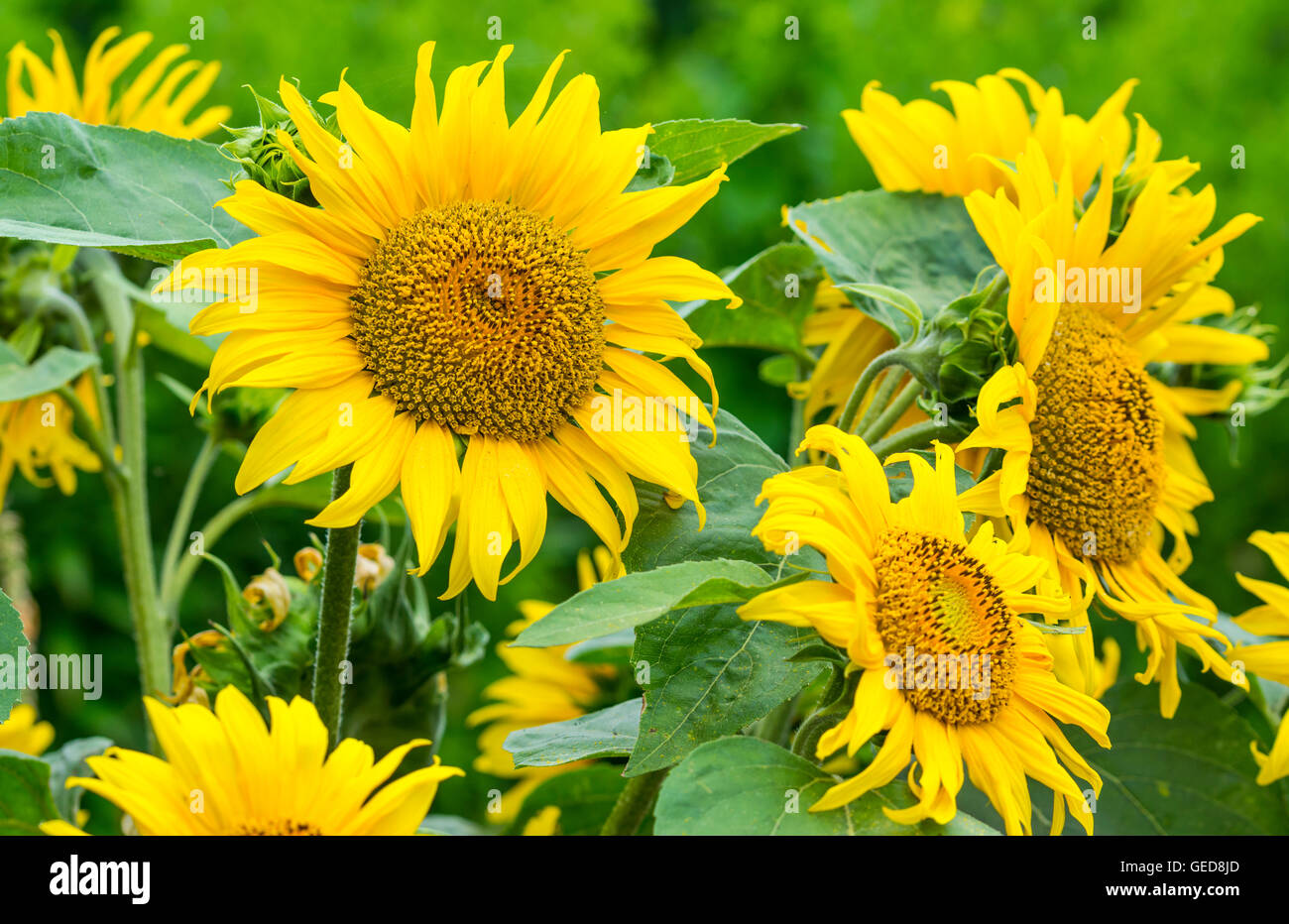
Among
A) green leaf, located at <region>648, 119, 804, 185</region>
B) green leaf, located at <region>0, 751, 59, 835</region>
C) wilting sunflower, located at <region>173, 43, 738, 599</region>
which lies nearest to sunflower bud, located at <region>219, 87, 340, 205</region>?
wilting sunflower, located at <region>173, 43, 738, 599</region>

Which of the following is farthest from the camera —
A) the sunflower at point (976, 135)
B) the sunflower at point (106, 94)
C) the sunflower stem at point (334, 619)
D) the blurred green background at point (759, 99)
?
the blurred green background at point (759, 99)

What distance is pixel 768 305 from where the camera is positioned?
598 millimetres

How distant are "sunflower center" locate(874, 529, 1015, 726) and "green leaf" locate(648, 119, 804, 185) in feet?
0.54

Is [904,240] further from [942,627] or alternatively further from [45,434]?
[45,434]

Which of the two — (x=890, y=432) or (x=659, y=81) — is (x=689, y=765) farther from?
(x=659, y=81)

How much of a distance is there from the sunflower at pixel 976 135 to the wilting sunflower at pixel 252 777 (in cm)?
35

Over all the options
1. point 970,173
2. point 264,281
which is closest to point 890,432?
point 970,173

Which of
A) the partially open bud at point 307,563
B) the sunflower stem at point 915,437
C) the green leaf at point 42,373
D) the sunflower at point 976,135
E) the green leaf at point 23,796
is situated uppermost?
the sunflower at point 976,135

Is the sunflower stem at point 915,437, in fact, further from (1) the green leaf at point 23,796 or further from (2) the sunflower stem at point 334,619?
(1) the green leaf at point 23,796

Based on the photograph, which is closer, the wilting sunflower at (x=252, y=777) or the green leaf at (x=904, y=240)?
the wilting sunflower at (x=252, y=777)

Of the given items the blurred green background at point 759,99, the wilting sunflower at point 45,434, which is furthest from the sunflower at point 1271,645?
the blurred green background at point 759,99

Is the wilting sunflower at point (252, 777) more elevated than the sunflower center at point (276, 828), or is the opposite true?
the wilting sunflower at point (252, 777)

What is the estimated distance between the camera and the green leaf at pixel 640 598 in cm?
35

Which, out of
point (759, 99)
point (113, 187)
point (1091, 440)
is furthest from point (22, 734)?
point (759, 99)
